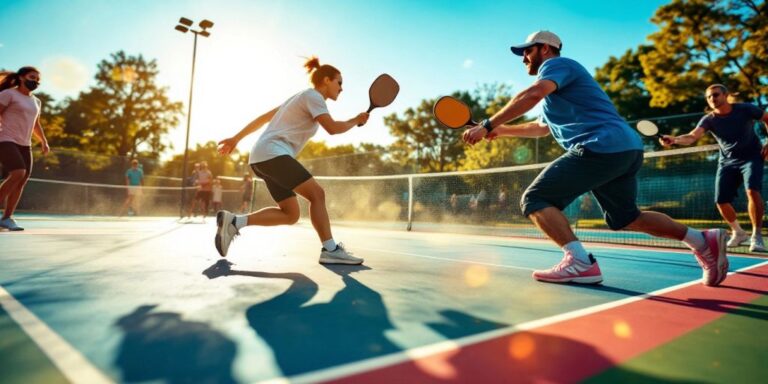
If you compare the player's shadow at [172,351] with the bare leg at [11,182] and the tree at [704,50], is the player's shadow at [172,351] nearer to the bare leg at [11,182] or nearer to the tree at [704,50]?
the bare leg at [11,182]

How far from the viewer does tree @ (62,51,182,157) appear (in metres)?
51.2

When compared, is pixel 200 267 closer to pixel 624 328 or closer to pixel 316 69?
pixel 316 69

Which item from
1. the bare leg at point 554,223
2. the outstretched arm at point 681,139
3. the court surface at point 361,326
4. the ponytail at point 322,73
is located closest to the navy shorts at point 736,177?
the outstretched arm at point 681,139

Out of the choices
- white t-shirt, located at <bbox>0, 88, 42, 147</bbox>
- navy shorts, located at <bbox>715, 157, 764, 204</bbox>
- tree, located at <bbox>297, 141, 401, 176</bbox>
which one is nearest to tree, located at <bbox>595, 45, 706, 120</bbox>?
tree, located at <bbox>297, 141, 401, 176</bbox>

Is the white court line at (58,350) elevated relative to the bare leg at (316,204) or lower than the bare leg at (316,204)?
lower

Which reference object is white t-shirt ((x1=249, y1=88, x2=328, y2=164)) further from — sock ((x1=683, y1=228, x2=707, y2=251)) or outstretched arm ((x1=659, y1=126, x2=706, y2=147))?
outstretched arm ((x1=659, y1=126, x2=706, y2=147))

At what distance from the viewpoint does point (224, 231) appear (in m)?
4.51

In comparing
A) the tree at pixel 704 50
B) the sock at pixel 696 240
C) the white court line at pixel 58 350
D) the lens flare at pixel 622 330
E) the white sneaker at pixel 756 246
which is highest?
the tree at pixel 704 50

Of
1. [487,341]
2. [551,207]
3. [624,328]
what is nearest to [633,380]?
[487,341]

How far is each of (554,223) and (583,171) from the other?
1.45 feet

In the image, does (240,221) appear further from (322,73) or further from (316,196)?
(322,73)

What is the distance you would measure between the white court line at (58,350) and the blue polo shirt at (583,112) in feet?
10.5

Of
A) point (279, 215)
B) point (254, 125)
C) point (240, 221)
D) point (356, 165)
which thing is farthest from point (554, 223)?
point (356, 165)

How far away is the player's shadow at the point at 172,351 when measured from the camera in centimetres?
145
